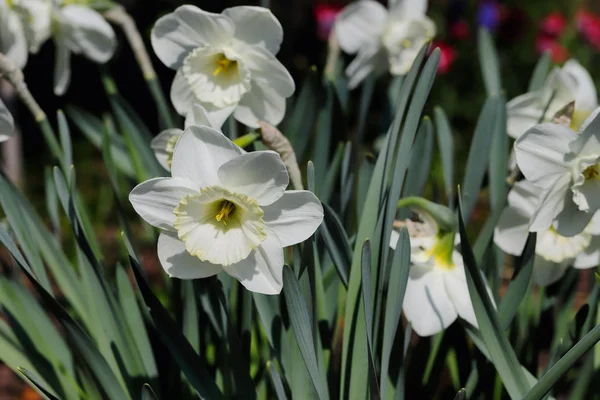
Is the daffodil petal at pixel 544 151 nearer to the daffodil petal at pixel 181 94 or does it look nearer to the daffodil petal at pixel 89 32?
the daffodil petal at pixel 181 94

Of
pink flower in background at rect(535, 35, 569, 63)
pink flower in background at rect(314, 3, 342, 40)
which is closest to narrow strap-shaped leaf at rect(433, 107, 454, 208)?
pink flower in background at rect(314, 3, 342, 40)

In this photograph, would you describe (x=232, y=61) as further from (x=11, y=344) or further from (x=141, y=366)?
(x=11, y=344)

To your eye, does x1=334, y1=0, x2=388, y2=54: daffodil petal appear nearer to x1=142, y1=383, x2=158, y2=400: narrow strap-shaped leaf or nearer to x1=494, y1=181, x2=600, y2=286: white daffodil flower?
x1=494, y1=181, x2=600, y2=286: white daffodil flower

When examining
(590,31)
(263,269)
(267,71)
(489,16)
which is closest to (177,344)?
(263,269)

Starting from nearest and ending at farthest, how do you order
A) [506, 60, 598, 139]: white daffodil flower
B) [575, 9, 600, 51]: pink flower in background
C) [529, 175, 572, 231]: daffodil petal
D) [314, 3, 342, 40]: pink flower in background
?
[529, 175, 572, 231]: daffodil petal, [506, 60, 598, 139]: white daffodil flower, [314, 3, 342, 40]: pink flower in background, [575, 9, 600, 51]: pink flower in background

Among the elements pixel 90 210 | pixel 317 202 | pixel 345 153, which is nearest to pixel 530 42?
pixel 90 210
